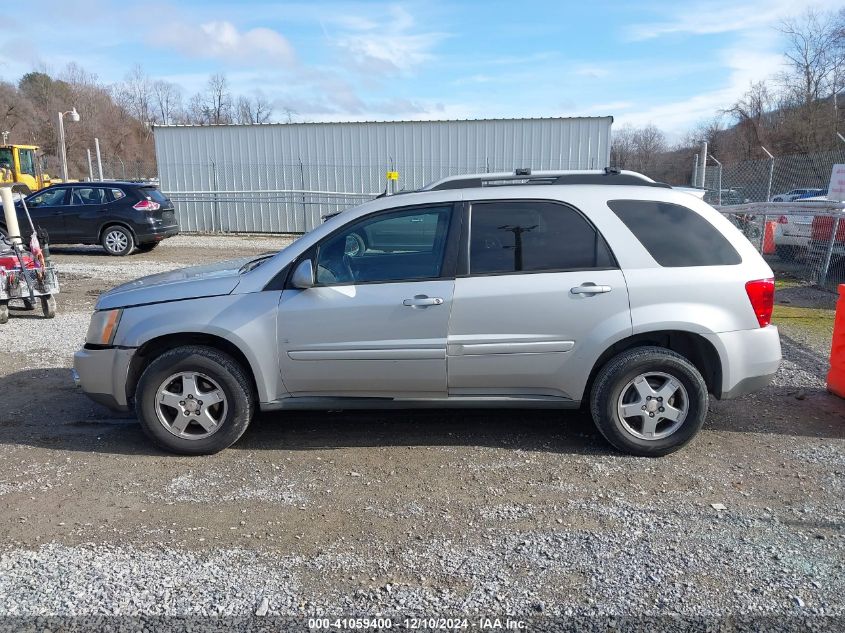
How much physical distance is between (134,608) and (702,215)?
3.97 m

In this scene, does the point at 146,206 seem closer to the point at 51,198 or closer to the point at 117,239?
the point at 117,239

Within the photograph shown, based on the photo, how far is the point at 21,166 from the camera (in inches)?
1193

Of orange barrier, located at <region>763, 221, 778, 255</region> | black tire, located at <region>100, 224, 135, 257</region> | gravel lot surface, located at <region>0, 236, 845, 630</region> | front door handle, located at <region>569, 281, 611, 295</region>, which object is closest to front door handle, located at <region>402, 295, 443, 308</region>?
front door handle, located at <region>569, 281, 611, 295</region>

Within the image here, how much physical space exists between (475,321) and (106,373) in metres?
2.52

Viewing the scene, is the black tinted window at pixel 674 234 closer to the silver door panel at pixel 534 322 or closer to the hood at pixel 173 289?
the silver door panel at pixel 534 322

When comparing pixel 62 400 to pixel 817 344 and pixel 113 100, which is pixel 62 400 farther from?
pixel 113 100

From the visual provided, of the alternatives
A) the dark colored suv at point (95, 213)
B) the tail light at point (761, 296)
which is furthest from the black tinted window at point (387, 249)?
the dark colored suv at point (95, 213)

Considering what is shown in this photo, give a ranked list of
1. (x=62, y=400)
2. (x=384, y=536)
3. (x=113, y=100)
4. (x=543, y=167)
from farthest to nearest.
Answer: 1. (x=113, y=100)
2. (x=543, y=167)
3. (x=62, y=400)
4. (x=384, y=536)

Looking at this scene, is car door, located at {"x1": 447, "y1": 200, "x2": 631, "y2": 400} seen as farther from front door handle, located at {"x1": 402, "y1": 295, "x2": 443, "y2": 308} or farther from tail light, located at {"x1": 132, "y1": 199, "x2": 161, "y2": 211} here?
tail light, located at {"x1": 132, "y1": 199, "x2": 161, "y2": 211}

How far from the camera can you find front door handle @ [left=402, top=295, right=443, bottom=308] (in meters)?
4.22

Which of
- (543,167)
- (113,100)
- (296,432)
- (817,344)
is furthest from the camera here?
(113,100)

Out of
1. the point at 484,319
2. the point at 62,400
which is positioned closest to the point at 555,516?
the point at 484,319

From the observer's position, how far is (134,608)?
2.87 metres

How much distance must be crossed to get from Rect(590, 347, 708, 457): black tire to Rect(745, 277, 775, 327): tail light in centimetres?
54
